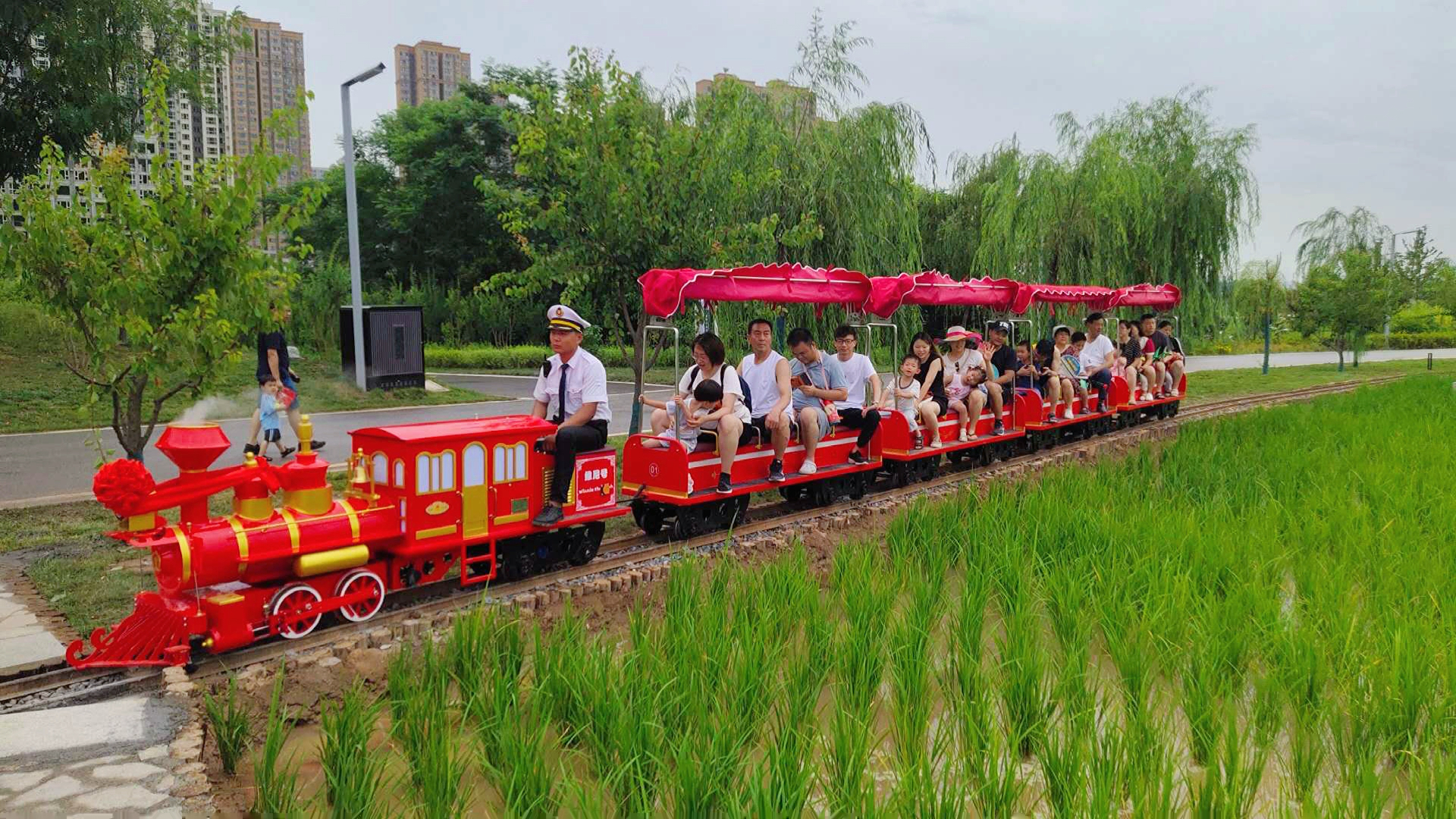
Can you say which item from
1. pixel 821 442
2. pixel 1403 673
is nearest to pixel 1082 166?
pixel 821 442

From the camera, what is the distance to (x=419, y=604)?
6906 millimetres

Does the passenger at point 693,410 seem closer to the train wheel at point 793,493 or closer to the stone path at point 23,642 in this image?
the train wheel at point 793,493

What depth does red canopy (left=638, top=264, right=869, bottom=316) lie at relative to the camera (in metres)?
8.13

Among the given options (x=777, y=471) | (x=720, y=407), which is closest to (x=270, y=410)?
(x=720, y=407)

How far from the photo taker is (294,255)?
9.02m

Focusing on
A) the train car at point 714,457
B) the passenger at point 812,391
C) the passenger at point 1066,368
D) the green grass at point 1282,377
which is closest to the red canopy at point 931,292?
the train car at point 714,457

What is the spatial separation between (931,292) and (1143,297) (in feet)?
24.0

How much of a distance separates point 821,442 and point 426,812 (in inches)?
267

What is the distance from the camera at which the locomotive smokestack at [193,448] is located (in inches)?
213

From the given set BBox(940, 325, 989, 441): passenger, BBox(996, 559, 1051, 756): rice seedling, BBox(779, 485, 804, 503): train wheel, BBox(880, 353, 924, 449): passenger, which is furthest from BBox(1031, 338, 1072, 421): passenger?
BBox(996, 559, 1051, 756): rice seedling

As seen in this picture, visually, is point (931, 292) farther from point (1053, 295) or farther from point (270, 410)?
point (270, 410)

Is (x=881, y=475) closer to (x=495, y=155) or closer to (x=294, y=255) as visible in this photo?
(x=294, y=255)

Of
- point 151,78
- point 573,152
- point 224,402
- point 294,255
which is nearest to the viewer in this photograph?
point 151,78

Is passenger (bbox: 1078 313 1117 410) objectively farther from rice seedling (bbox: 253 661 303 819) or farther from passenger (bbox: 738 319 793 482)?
rice seedling (bbox: 253 661 303 819)
